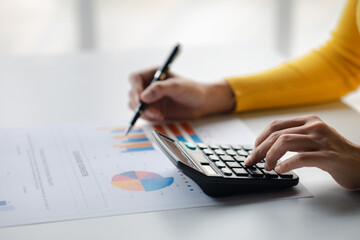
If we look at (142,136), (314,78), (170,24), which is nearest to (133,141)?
(142,136)

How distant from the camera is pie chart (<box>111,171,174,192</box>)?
795mm

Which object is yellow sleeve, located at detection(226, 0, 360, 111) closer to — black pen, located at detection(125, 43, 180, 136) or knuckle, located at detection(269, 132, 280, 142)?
black pen, located at detection(125, 43, 180, 136)

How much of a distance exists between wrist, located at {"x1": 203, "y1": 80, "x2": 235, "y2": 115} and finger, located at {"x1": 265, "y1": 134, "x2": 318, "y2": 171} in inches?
13.8

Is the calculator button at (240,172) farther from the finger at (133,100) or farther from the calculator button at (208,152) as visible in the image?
the finger at (133,100)

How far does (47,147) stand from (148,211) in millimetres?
290

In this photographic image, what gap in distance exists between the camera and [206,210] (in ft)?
2.42

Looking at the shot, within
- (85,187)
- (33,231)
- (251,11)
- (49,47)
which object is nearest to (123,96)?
(85,187)

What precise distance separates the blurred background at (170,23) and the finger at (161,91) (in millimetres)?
2264

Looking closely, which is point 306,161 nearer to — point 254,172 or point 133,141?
point 254,172

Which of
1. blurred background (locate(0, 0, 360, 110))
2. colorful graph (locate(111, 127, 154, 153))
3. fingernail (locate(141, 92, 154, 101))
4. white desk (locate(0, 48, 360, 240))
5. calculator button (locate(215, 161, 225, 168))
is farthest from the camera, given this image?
blurred background (locate(0, 0, 360, 110))

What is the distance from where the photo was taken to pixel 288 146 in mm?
775

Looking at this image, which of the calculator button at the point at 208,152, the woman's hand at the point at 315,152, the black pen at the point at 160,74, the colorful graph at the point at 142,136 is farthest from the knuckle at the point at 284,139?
the black pen at the point at 160,74

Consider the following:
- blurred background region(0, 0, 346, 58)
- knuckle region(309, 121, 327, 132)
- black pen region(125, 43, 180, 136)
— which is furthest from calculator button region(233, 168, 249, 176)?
blurred background region(0, 0, 346, 58)

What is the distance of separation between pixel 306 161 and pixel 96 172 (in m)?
0.31
